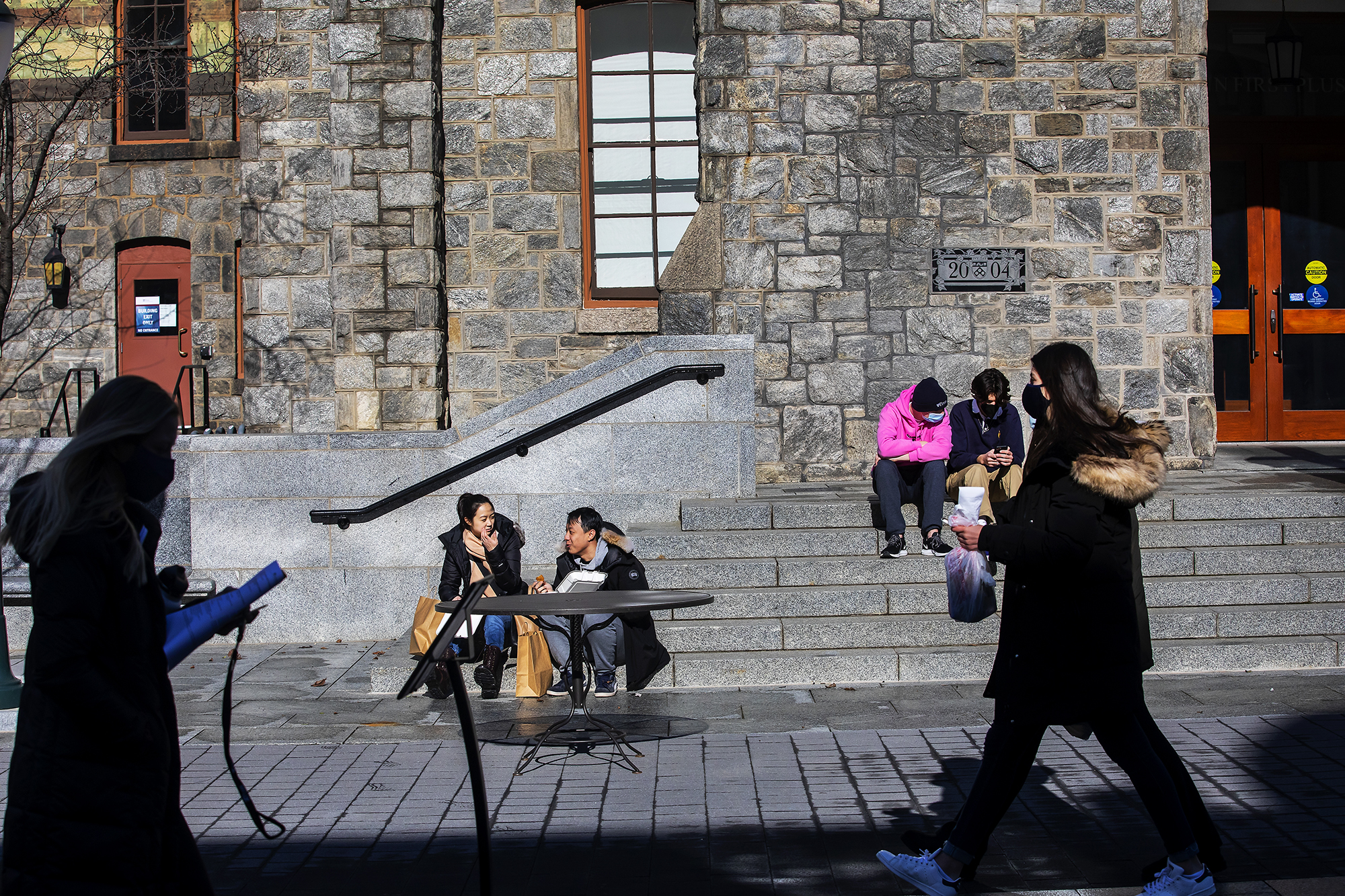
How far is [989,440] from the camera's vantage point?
895 cm

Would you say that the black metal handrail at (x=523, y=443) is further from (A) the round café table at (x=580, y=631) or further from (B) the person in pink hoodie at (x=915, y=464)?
(A) the round café table at (x=580, y=631)

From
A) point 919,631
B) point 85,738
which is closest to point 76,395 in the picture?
point 919,631

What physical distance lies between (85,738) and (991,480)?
6.75 m

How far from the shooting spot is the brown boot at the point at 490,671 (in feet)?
24.2

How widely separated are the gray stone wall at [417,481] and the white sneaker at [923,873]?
5.36m

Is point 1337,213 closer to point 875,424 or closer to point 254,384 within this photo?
point 875,424

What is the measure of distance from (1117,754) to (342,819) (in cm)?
306

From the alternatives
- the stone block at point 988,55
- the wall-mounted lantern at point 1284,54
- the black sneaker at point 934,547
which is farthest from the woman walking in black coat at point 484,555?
the wall-mounted lantern at point 1284,54

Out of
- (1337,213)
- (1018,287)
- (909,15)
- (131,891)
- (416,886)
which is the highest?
(909,15)

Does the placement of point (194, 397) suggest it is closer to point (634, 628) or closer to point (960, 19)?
point (634, 628)

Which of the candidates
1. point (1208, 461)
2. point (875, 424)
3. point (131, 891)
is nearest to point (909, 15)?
point (875, 424)

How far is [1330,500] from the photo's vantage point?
8664mm

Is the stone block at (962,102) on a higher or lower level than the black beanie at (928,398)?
higher

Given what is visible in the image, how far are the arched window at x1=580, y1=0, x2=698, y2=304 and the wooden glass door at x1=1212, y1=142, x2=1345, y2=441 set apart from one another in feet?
18.4
